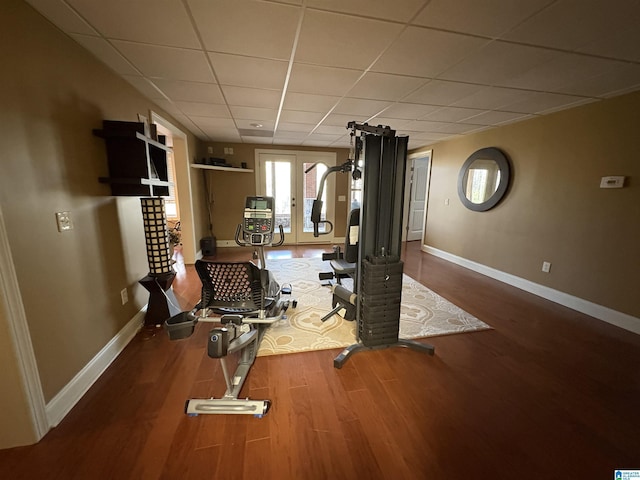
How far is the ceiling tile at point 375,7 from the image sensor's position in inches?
49.2

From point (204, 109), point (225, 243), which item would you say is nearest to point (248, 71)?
point (204, 109)

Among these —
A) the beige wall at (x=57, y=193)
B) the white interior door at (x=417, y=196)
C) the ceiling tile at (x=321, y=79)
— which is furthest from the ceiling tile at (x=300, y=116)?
the white interior door at (x=417, y=196)

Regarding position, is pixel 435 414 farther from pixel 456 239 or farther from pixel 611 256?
pixel 456 239

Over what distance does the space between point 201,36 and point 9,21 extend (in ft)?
2.82

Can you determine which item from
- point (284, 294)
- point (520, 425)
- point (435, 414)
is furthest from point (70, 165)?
point (520, 425)

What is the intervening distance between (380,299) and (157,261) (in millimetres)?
1934

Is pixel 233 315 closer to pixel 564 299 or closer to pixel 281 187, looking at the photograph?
pixel 564 299

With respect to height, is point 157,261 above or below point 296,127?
below

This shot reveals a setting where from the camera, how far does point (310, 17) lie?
1370 mm

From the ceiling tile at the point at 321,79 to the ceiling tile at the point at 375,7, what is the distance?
2.12 feet

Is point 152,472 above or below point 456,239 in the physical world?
below

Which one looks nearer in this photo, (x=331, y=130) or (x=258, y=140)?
(x=331, y=130)

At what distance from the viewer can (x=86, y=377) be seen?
158 centimetres

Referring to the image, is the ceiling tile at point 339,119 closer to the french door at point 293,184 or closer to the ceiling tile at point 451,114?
the ceiling tile at point 451,114
